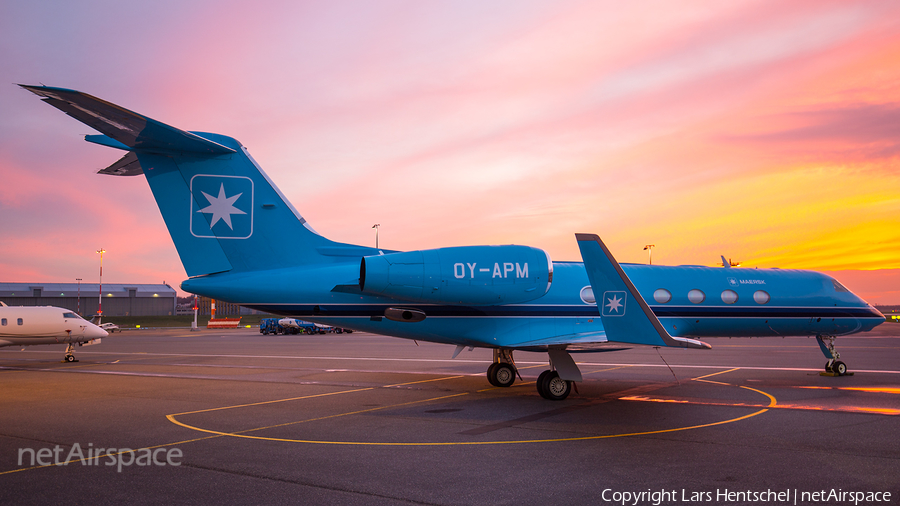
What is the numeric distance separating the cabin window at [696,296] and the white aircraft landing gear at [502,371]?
496cm

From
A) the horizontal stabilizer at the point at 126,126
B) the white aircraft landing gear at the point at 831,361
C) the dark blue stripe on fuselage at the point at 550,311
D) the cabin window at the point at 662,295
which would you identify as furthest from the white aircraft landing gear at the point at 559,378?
the white aircraft landing gear at the point at 831,361

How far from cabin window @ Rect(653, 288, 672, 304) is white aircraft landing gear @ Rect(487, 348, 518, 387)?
4102 millimetres

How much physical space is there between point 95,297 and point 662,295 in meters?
127

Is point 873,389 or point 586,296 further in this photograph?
point 586,296

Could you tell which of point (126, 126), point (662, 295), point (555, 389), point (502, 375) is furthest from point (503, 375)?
point (126, 126)

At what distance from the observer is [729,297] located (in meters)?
15.3

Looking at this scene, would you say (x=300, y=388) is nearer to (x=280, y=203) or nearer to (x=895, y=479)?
(x=280, y=203)

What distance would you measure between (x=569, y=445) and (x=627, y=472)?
1.57 meters

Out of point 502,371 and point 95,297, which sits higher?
point 502,371

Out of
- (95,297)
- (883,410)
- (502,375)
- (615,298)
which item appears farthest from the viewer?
(95,297)

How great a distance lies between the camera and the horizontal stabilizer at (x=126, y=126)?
332 inches

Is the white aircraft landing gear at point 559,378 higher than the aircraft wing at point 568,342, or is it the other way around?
the aircraft wing at point 568,342

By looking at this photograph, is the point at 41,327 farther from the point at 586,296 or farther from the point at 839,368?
the point at 839,368

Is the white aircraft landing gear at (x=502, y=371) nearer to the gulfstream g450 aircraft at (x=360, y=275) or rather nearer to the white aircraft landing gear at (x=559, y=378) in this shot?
the gulfstream g450 aircraft at (x=360, y=275)
